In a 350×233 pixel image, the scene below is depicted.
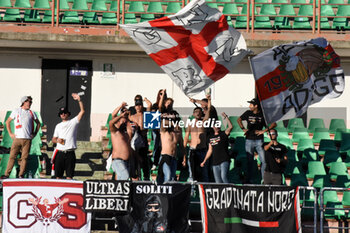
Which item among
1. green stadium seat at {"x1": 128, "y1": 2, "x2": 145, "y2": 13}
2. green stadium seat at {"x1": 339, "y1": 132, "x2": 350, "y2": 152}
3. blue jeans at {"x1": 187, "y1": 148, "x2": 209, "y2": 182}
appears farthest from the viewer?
green stadium seat at {"x1": 128, "y1": 2, "x2": 145, "y2": 13}

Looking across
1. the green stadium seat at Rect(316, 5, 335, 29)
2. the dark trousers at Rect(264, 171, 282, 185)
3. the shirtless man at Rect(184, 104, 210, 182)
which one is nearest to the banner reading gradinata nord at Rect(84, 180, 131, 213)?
the shirtless man at Rect(184, 104, 210, 182)

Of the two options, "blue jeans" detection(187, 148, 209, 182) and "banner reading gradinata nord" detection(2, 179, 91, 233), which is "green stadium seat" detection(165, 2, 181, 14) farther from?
"banner reading gradinata nord" detection(2, 179, 91, 233)

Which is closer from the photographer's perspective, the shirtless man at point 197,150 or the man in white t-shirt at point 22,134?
the shirtless man at point 197,150

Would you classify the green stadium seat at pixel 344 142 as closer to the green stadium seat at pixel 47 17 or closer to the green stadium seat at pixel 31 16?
the green stadium seat at pixel 47 17

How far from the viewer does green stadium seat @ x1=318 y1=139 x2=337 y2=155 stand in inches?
730

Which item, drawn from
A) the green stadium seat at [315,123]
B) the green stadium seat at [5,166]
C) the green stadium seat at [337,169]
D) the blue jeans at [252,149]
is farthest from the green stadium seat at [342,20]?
the green stadium seat at [5,166]

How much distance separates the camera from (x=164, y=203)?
13828 mm

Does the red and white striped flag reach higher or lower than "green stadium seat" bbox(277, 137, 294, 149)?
higher

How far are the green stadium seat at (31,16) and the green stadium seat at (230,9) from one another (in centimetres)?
545

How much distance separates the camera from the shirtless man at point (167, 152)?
51.2ft

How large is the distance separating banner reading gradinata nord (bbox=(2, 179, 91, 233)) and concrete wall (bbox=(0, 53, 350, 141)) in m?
7.51

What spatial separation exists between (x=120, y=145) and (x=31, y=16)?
811 cm

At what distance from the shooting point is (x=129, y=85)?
21.5m

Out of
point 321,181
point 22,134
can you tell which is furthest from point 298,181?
point 22,134
